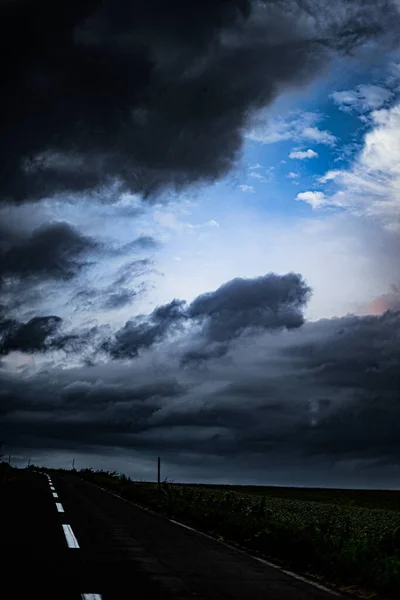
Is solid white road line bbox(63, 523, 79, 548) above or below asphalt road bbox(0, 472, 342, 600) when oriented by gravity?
above

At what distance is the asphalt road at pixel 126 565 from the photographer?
8562 millimetres

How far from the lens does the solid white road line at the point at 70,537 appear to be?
12841mm

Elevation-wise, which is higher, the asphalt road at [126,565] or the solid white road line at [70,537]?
the solid white road line at [70,537]

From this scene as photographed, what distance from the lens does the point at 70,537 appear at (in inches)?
554

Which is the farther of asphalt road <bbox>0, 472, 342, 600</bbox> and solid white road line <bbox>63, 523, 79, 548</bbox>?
solid white road line <bbox>63, 523, 79, 548</bbox>

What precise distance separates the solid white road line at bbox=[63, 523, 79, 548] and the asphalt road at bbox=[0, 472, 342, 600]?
20 mm

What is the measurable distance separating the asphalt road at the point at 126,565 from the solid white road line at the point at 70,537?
20 mm

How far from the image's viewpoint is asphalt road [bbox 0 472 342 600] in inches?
337

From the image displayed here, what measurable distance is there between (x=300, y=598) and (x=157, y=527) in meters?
9.68

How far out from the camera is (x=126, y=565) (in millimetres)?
10680

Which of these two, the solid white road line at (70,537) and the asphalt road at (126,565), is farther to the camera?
the solid white road line at (70,537)

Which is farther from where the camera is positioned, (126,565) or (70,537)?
(70,537)

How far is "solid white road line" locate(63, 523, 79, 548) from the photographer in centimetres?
1284

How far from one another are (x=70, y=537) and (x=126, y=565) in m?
3.80
